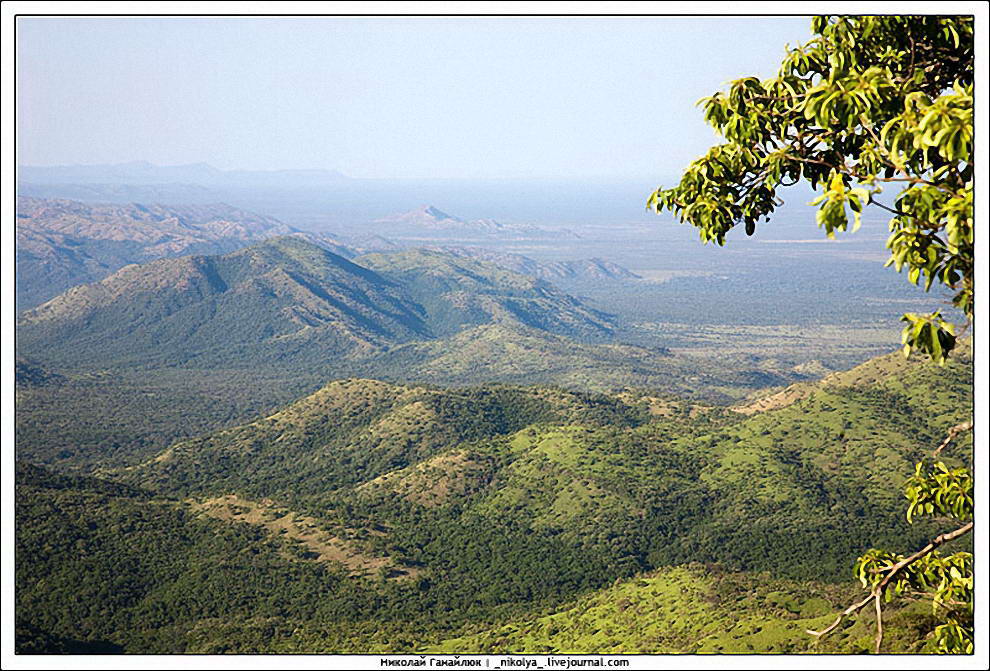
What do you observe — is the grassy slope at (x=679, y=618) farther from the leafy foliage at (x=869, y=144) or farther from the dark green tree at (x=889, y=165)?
the leafy foliage at (x=869, y=144)

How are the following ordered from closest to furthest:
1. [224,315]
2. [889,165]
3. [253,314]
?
1. [889,165]
2. [253,314]
3. [224,315]

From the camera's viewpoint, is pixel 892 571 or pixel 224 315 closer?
pixel 892 571

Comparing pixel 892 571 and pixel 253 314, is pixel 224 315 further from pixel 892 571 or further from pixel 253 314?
pixel 892 571

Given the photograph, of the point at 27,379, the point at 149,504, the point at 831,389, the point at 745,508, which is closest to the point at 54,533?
the point at 149,504

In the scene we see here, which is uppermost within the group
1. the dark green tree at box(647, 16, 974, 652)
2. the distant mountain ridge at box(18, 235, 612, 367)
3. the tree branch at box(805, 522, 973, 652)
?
the dark green tree at box(647, 16, 974, 652)

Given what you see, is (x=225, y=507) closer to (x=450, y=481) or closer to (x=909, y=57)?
(x=450, y=481)

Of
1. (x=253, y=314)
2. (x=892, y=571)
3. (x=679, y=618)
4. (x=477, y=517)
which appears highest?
(x=892, y=571)

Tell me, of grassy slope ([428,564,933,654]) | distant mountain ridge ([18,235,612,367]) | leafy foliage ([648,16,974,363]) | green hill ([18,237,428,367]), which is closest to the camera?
leafy foliage ([648,16,974,363])

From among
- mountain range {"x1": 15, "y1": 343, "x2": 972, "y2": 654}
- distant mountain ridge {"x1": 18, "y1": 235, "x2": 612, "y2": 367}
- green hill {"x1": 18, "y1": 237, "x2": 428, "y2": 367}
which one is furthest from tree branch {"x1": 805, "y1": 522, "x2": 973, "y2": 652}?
distant mountain ridge {"x1": 18, "y1": 235, "x2": 612, "y2": 367}

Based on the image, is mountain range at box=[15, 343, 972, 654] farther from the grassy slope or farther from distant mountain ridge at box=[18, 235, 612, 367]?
distant mountain ridge at box=[18, 235, 612, 367]

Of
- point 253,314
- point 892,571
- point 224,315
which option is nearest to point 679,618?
point 892,571

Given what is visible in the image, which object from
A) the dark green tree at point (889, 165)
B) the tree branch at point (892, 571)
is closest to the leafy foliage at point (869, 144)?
the dark green tree at point (889, 165)
